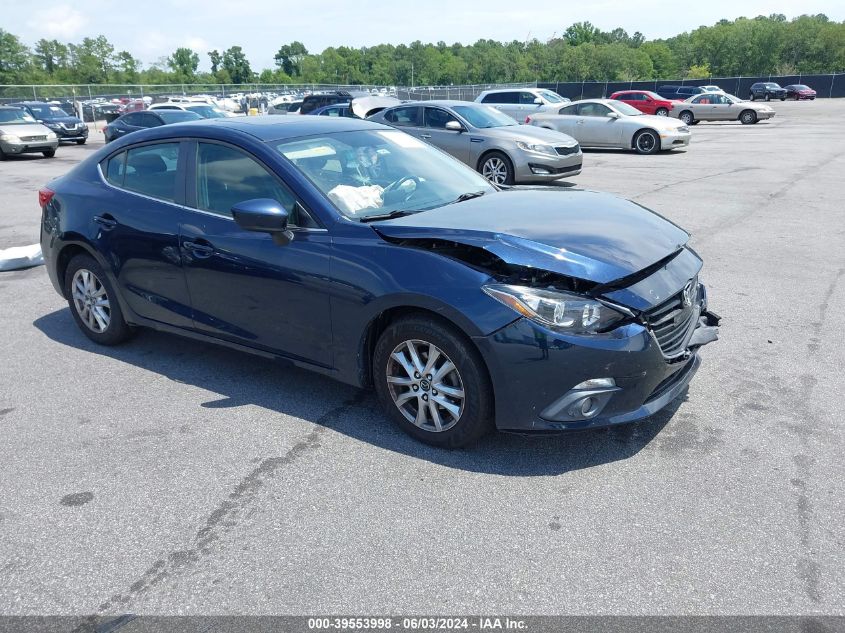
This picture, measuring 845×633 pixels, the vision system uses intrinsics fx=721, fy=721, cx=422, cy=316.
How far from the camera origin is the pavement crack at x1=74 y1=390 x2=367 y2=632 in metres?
2.84

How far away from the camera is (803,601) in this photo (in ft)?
8.79

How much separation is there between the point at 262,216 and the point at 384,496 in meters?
1.67

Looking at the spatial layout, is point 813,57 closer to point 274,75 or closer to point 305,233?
point 274,75

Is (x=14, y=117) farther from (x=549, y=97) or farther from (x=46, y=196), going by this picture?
(x=46, y=196)

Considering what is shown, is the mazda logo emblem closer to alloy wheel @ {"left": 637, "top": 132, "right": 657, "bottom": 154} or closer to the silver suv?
alloy wheel @ {"left": 637, "top": 132, "right": 657, "bottom": 154}

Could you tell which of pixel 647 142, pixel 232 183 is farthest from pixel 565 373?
pixel 647 142

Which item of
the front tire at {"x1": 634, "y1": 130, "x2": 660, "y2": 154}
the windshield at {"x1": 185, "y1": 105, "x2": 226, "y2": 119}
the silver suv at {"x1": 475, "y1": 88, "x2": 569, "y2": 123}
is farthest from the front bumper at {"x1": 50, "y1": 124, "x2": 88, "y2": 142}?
the front tire at {"x1": 634, "y1": 130, "x2": 660, "y2": 154}

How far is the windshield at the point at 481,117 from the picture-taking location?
46.2 ft

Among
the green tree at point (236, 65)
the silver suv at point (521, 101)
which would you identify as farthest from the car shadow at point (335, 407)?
the green tree at point (236, 65)

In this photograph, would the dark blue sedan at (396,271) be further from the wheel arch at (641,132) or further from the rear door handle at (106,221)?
the wheel arch at (641,132)

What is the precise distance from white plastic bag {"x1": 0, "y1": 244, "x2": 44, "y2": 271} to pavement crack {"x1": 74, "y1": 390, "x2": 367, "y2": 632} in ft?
18.4

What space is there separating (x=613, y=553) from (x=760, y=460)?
1.18 meters

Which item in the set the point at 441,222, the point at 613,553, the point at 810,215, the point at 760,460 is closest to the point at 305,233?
the point at 441,222

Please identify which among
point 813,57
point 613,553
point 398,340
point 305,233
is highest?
point 813,57
